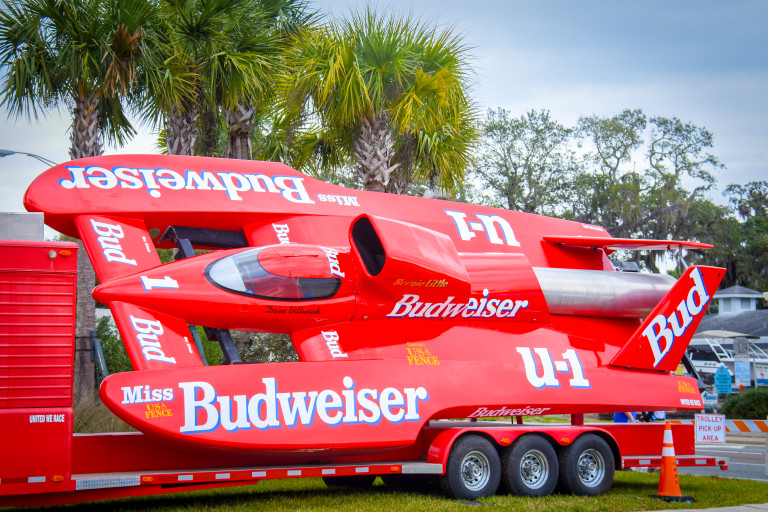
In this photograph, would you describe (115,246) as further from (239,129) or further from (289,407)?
(239,129)

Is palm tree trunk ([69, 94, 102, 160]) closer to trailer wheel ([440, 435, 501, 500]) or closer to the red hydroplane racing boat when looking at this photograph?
the red hydroplane racing boat

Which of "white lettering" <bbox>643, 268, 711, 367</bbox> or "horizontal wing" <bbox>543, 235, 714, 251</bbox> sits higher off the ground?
"horizontal wing" <bbox>543, 235, 714, 251</bbox>

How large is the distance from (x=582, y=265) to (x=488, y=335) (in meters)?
2.70

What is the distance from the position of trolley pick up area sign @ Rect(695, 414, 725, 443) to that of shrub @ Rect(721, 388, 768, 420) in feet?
39.9

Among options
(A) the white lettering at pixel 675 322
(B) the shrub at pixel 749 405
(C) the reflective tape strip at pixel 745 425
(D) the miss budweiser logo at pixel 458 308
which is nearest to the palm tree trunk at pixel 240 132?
(D) the miss budweiser logo at pixel 458 308

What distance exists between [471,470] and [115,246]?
516 cm

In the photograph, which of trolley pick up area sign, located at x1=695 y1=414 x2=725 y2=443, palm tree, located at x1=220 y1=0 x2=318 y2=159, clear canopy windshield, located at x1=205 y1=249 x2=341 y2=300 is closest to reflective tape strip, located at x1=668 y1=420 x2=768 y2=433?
trolley pick up area sign, located at x1=695 y1=414 x2=725 y2=443

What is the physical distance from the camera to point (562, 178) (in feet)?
144

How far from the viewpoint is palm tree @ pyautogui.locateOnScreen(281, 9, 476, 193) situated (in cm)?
1439

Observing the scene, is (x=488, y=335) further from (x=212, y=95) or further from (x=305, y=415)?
(x=212, y=95)

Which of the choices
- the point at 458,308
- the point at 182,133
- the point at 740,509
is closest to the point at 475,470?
the point at 458,308

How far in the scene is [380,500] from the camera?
30.3 ft

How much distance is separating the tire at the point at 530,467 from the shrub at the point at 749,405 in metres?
15.3

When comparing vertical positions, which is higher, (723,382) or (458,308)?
(458,308)
